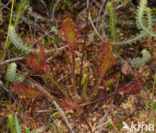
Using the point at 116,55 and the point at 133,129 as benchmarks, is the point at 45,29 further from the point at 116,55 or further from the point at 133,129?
the point at 133,129

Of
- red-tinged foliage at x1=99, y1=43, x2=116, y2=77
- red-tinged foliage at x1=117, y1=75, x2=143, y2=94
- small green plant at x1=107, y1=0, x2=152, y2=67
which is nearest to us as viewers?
small green plant at x1=107, y1=0, x2=152, y2=67

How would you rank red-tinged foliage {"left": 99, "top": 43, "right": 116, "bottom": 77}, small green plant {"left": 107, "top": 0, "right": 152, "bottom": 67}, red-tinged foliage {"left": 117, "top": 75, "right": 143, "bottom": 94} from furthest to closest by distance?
1. red-tinged foliage {"left": 117, "top": 75, "right": 143, "bottom": 94}
2. red-tinged foliage {"left": 99, "top": 43, "right": 116, "bottom": 77}
3. small green plant {"left": 107, "top": 0, "right": 152, "bottom": 67}

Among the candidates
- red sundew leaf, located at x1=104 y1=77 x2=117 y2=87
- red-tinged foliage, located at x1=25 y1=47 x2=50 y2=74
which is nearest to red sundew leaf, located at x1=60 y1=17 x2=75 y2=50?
red-tinged foliage, located at x1=25 y1=47 x2=50 y2=74

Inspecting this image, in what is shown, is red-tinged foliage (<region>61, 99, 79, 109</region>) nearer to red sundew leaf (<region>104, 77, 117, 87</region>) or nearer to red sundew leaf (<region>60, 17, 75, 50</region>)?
red sundew leaf (<region>104, 77, 117, 87</region>)

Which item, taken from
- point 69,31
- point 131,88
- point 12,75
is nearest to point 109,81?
point 131,88

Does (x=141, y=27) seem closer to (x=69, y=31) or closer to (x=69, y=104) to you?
(x=69, y=31)

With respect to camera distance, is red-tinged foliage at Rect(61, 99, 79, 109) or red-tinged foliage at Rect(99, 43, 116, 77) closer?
red-tinged foliage at Rect(99, 43, 116, 77)

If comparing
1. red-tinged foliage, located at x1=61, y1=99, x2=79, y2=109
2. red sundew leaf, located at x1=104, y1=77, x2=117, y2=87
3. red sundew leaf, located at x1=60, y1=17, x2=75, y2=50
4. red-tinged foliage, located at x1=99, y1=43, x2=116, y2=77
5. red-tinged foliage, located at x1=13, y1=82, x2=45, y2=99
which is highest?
red sundew leaf, located at x1=60, y1=17, x2=75, y2=50
